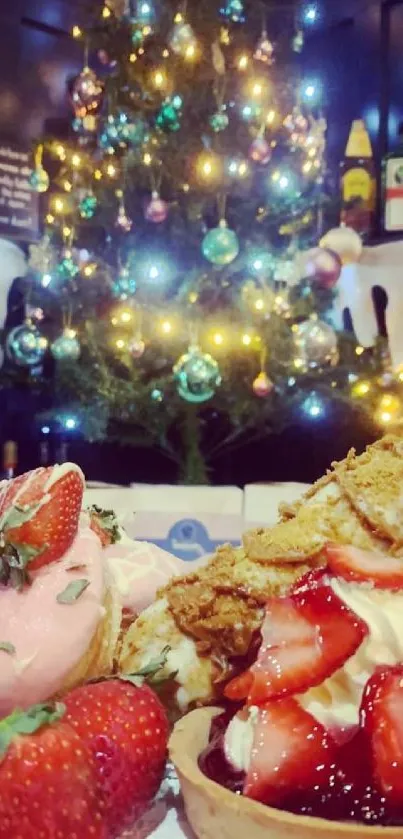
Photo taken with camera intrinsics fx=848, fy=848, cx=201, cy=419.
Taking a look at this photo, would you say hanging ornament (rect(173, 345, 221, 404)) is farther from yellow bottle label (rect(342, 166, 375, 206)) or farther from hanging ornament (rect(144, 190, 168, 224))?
yellow bottle label (rect(342, 166, 375, 206))

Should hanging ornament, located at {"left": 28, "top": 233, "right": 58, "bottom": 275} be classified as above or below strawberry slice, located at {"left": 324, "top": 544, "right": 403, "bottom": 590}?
above

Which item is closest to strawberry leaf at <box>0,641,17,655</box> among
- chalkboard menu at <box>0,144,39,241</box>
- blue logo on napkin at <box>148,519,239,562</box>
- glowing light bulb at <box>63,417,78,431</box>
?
blue logo on napkin at <box>148,519,239,562</box>

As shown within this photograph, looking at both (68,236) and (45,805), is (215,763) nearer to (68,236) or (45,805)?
(45,805)

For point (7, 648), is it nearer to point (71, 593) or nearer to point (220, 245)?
point (71, 593)

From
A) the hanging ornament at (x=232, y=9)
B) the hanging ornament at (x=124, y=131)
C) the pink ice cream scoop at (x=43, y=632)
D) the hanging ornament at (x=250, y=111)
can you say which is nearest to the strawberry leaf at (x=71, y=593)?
the pink ice cream scoop at (x=43, y=632)

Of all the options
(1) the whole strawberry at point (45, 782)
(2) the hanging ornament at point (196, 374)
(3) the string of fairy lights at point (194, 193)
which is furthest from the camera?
(3) the string of fairy lights at point (194, 193)

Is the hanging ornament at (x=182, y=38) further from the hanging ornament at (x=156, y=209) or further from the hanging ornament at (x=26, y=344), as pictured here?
the hanging ornament at (x=26, y=344)

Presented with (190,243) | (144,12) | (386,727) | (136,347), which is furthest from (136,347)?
(386,727)
